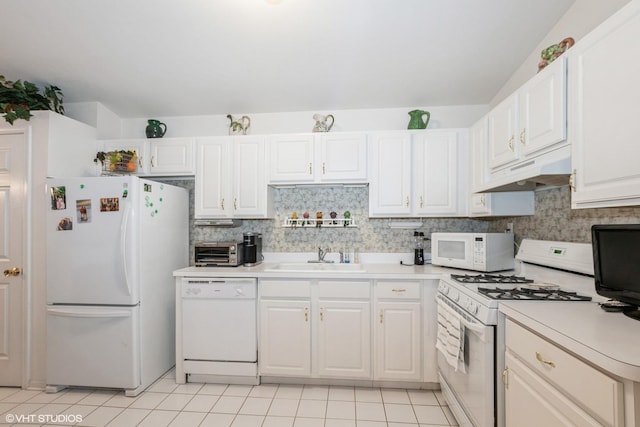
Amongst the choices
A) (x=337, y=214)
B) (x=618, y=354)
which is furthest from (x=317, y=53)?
(x=618, y=354)

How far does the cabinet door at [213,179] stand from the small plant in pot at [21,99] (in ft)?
4.23

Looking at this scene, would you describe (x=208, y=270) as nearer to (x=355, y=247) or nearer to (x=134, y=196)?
(x=134, y=196)

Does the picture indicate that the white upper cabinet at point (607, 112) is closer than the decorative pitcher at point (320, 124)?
Yes

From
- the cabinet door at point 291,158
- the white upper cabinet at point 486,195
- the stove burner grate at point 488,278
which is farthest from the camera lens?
the cabinet door at point 291,158

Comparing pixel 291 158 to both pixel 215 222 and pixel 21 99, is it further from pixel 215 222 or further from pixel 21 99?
pixel 21 99

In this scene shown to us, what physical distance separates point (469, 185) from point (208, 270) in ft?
7.84

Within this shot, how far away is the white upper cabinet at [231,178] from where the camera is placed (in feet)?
9.45

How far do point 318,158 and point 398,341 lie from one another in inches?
66.9

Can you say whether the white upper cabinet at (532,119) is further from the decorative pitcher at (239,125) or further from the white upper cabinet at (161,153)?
the white upper cabinet at (161,153)

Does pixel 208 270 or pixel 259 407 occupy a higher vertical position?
pixel 208 270

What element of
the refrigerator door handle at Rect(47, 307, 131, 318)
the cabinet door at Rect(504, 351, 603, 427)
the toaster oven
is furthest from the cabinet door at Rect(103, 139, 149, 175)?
the cabinet door at Rect(504, 351, 603, 427)

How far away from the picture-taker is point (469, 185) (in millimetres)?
2672

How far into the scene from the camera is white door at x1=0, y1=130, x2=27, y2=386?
2.55 m

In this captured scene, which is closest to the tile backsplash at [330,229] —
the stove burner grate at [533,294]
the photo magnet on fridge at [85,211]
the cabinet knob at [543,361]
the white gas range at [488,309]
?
the white gas range at [488,309]
